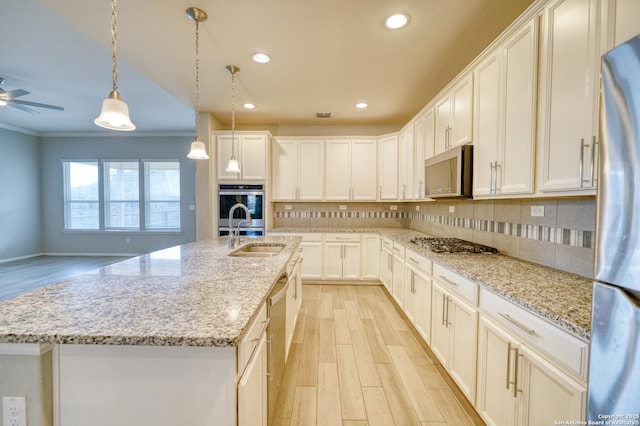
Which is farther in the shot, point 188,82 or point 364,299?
point 364,299

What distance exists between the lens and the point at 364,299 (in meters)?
3.55

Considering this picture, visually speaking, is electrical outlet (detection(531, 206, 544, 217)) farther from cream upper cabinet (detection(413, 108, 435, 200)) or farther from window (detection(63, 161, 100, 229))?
window (detection(63, 161, 100, 229))

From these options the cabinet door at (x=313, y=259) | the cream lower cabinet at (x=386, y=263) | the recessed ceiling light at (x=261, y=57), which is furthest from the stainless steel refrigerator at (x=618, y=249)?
the cabinet door at (x=313, y=259)

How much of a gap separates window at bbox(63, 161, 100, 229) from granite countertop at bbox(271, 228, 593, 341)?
7.70m

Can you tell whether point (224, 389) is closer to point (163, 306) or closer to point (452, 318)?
point (163, 306)

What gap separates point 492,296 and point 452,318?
0.51 m

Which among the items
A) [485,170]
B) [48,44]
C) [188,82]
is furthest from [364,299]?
[48,44]

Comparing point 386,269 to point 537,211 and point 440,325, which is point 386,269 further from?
point 537,211

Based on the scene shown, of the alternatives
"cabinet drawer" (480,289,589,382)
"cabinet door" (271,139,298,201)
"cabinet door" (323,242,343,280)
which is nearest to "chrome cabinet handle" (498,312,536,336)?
"cabinet drawer" (480,289,589,382)

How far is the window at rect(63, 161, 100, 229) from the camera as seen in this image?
20.6 ft

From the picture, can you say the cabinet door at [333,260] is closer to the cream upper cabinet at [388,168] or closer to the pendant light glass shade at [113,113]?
the cream upper cabinet at [388,168]

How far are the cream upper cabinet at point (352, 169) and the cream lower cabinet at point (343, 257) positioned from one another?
2.27 feet

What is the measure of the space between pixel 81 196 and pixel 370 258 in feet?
23.2

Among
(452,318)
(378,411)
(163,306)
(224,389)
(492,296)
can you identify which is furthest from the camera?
(452,318)
